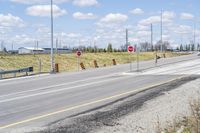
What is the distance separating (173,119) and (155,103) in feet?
11.5

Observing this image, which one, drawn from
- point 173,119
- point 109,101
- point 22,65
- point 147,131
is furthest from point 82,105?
point 22,65

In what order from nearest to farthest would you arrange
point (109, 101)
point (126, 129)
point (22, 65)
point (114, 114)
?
point (126, 129), point (114, 114), point (109, 101), point (22, 65)

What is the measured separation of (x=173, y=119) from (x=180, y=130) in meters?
1.85

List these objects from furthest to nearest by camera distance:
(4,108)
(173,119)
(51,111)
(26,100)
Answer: (26,100)
(4,108)
(51,111)
(173,119)

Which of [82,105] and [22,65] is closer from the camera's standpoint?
[82,105]

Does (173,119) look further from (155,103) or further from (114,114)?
(155,103)

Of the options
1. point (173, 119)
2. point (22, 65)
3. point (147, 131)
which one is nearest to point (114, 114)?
point (173, 119)

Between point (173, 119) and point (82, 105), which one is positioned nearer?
point (173, 119)

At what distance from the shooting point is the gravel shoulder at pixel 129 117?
9.77m

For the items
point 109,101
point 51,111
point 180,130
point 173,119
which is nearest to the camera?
point 180,130

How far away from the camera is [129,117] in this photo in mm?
11352

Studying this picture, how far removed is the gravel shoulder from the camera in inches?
385

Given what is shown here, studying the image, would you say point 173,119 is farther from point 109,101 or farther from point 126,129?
point 109,101

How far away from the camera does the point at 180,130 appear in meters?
8.82
